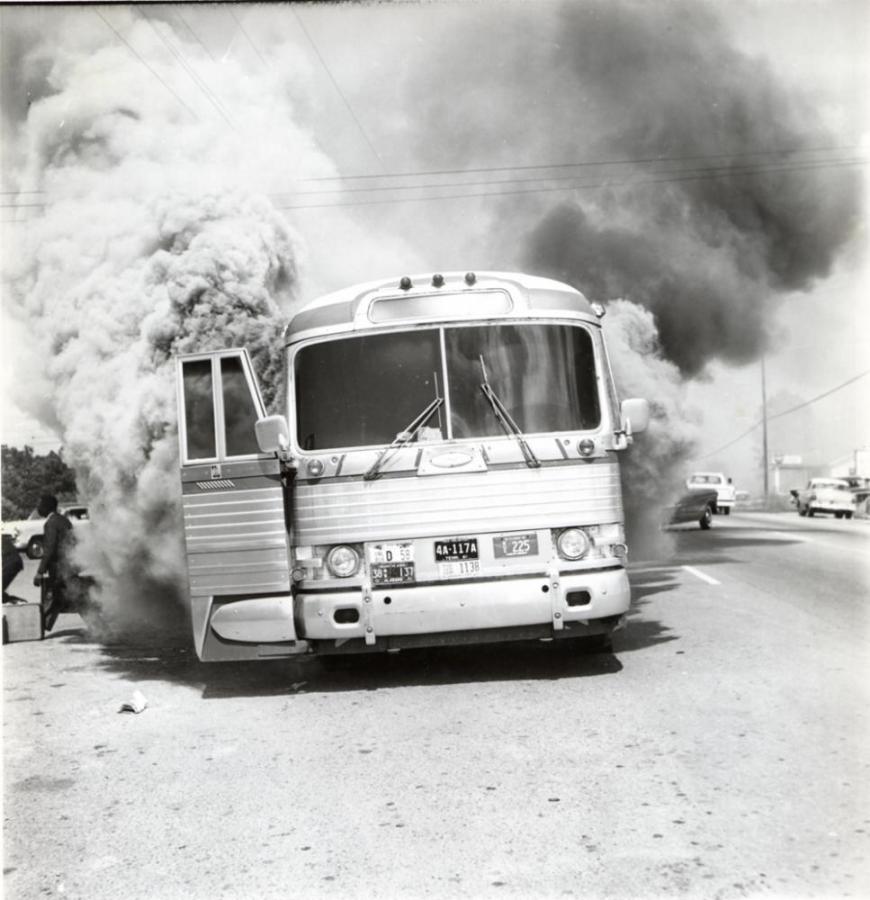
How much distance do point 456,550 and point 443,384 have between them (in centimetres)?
112

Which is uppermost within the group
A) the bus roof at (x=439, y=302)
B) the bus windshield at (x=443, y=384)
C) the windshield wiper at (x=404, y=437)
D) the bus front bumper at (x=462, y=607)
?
the bus roof at (x=439, y=302)

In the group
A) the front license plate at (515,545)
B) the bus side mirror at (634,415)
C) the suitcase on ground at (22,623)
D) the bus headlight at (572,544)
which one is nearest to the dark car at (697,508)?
the suitcase on ground at (22,623)

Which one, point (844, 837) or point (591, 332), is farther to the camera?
point (591, 332)

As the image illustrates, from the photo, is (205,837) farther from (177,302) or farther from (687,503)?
(687,503)

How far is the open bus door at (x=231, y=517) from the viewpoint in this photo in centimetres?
671

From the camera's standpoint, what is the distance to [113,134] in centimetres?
1157

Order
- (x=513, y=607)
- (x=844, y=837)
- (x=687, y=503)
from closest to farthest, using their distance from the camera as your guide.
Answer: (x=844, y=837) < (x=513, y=607) < (x=687, y=503)

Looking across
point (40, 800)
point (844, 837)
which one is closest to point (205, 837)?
point (40, 800)

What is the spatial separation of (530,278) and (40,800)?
14.9ft

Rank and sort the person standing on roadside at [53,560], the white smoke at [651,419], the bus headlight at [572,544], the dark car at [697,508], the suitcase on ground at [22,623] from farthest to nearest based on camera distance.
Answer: the dark car at [697,508]
the white smoke at [651,419]
the person standing on roadside at [53,560]
the suitcase on ground at [22,623]
the bus headlight at [572,544]

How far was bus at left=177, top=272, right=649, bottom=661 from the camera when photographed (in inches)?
257

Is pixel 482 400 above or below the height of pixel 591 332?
below

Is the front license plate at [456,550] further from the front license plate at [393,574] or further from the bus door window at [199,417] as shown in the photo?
the bus door window at [199,417]

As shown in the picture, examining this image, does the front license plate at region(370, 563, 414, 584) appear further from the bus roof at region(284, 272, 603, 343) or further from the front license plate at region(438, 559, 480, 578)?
the bus roof at region(284, 272, 603, 343)
